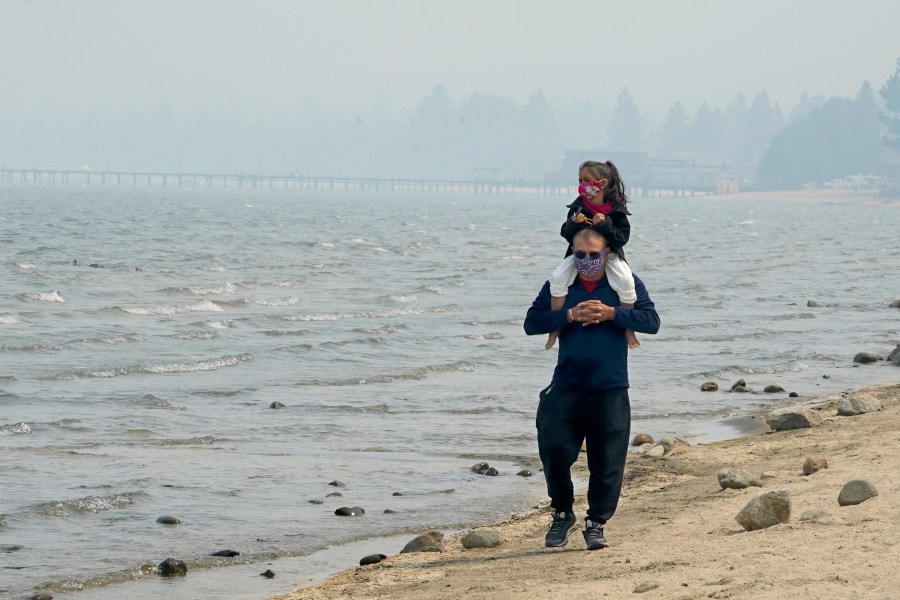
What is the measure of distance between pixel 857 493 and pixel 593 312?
5.92 feet

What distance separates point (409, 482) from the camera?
10.3 meters

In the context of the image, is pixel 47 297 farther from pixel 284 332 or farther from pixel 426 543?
pixel 426 543

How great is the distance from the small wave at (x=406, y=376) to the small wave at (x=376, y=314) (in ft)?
23.5

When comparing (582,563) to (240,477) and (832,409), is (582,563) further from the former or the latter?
(832,409)

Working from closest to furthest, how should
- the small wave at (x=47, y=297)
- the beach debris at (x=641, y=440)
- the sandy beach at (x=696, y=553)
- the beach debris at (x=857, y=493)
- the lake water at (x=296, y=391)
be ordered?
the sandy beach at (x=696, y=553) → the beach debris at (x=857, y=493) → the lake water at (x=296, y=391) → the beach debris at (x=641, y=440) → the small wave at (x=47, y=297)

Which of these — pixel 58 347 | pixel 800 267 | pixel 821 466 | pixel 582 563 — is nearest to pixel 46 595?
pixel 582 563

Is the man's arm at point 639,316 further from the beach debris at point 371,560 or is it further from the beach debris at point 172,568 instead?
the beach debris at point 172,568

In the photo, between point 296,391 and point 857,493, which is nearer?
point 857,493

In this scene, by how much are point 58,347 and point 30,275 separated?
1452cm

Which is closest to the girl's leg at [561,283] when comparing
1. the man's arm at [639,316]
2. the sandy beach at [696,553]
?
the man's arm at [639,316]

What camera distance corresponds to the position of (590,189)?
21.8ft

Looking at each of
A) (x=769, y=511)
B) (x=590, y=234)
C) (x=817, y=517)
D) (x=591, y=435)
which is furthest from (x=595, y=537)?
(x=590, y=234)

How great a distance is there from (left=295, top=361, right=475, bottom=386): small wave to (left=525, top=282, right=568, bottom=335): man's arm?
9.69 metres

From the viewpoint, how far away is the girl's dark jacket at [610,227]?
6.62 metres
